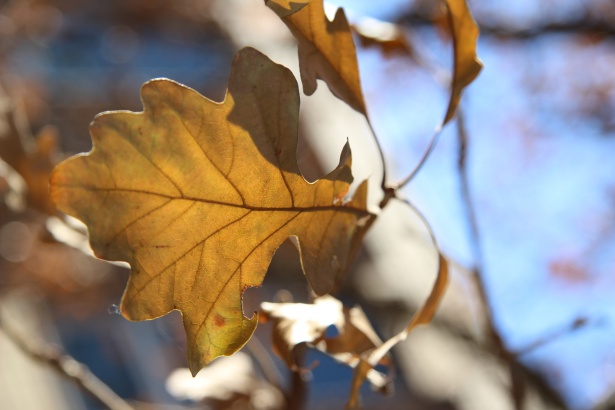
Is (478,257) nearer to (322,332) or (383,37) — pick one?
(322,332)

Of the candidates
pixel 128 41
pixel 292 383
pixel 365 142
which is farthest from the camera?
pixel 128 41

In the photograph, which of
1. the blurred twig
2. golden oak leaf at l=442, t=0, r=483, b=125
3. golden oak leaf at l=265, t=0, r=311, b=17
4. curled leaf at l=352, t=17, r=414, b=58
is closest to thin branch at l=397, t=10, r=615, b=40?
curled leaf at l=352, t=17, r=414, b=58

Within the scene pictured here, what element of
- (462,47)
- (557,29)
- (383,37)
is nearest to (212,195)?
(462,47)

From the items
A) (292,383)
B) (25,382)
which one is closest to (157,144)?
(292,383)

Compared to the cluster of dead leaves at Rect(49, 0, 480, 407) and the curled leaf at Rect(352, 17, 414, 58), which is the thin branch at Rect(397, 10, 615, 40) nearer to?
the curled leaf at Rect(352, 17, 414, 58)

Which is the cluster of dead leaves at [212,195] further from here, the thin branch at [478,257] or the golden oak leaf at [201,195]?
the thin branch at [478,257]

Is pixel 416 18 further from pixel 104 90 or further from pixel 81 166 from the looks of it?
pixel 81 166
